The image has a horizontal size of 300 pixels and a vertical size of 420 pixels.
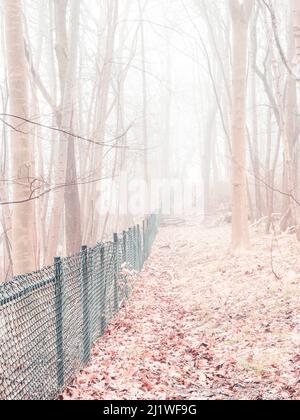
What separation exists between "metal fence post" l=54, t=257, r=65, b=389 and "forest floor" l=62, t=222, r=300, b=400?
22 centimetres

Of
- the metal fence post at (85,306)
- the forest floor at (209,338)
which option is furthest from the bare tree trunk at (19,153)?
the forest floor at (209,338)

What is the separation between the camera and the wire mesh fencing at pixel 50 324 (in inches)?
176

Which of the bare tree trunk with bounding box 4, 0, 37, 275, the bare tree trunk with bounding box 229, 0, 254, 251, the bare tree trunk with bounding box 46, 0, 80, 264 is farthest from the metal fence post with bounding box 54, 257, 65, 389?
the bare tree trunk with bounding box 229, 0, 254, 251

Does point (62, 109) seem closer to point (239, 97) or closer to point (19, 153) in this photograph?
point (19, 153)

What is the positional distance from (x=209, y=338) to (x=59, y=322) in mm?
3265

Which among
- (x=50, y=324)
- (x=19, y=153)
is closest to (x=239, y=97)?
(x=19, y=153)

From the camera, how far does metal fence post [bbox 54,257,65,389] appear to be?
19.0ft

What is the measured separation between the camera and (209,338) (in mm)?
8461

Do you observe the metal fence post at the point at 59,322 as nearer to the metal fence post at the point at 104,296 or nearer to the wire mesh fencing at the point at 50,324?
the wire mesh fencing at the point at 50,324

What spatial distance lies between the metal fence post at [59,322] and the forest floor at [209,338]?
0.71 ft

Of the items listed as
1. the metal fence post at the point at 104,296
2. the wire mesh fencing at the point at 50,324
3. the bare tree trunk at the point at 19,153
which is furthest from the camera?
the metal fence post at the point at 104,296

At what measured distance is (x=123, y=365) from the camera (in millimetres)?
6969

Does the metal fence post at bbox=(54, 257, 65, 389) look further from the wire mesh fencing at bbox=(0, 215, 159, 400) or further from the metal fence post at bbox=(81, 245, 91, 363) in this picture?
the metal fence post at bbox=(81, 245, 91, 363)
